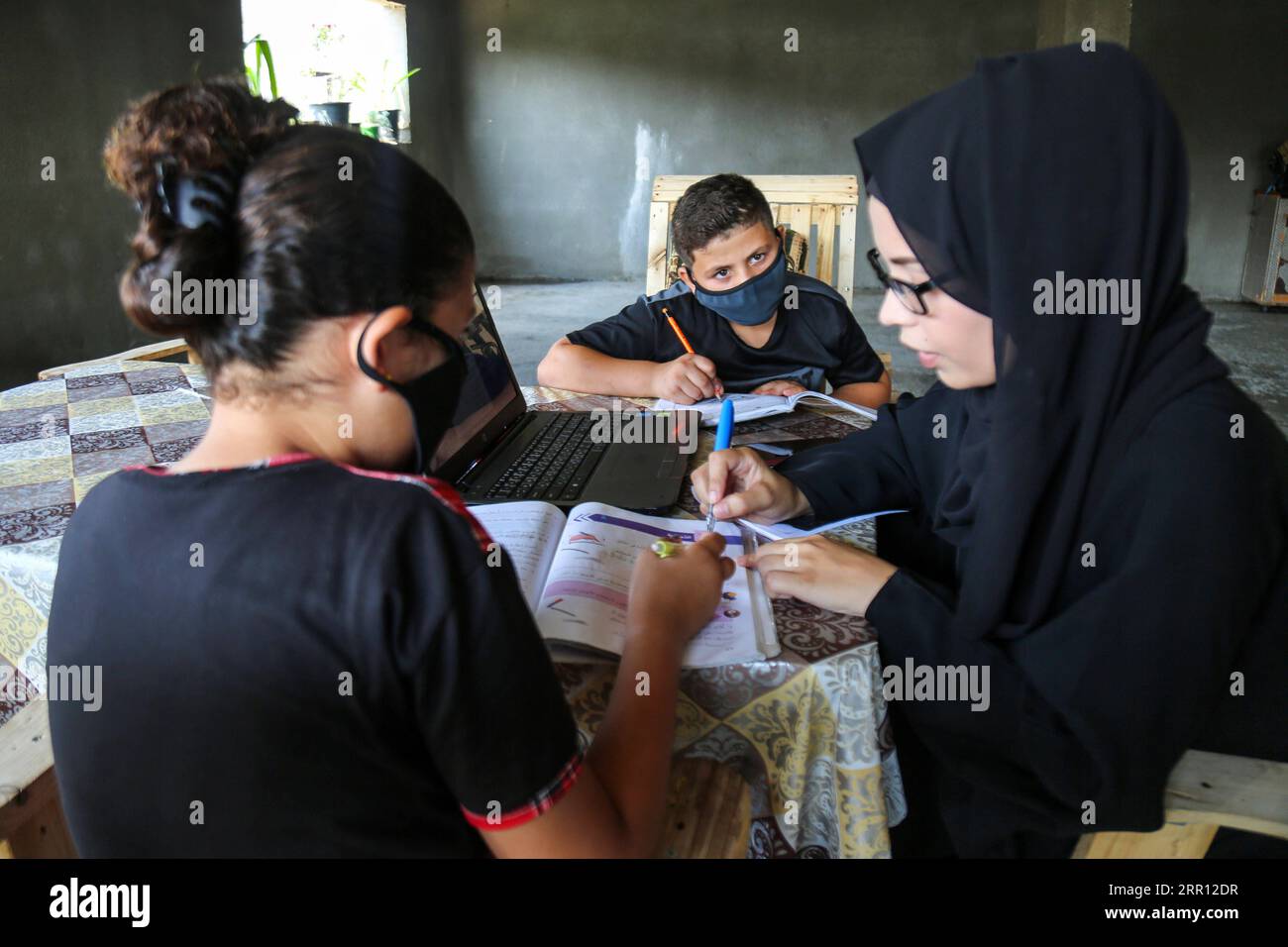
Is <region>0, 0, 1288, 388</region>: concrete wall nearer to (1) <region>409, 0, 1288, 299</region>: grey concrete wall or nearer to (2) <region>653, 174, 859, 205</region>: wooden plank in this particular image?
(1) <region>409, 0, 1288, 299</region>: grey concrete wall

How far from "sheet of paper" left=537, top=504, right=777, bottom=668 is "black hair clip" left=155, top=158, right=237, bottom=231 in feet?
1.47

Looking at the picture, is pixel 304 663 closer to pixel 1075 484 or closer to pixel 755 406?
pixel 1075 484

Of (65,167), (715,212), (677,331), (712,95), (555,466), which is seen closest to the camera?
(555,466)

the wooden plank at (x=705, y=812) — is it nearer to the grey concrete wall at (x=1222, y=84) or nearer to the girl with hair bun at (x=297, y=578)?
the girl with hair bun at (x=297, y=578)

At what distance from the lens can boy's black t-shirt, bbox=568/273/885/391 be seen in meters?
2.17

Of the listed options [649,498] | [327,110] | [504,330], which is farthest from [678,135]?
[649,498]

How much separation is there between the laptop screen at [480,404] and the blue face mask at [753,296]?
638 mm

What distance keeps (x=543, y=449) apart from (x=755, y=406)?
453mm

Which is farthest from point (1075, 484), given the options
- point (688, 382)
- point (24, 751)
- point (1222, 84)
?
point (1222, 84)

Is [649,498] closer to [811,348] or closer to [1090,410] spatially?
[1090,410]

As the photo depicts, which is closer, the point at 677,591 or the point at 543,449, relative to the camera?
the point at 677,591

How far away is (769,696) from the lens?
85 centimetres

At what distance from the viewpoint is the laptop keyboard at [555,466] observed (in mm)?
1224

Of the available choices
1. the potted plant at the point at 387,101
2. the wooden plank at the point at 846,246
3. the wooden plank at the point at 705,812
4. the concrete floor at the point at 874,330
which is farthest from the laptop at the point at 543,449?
the potted plant at the point at 387,101
